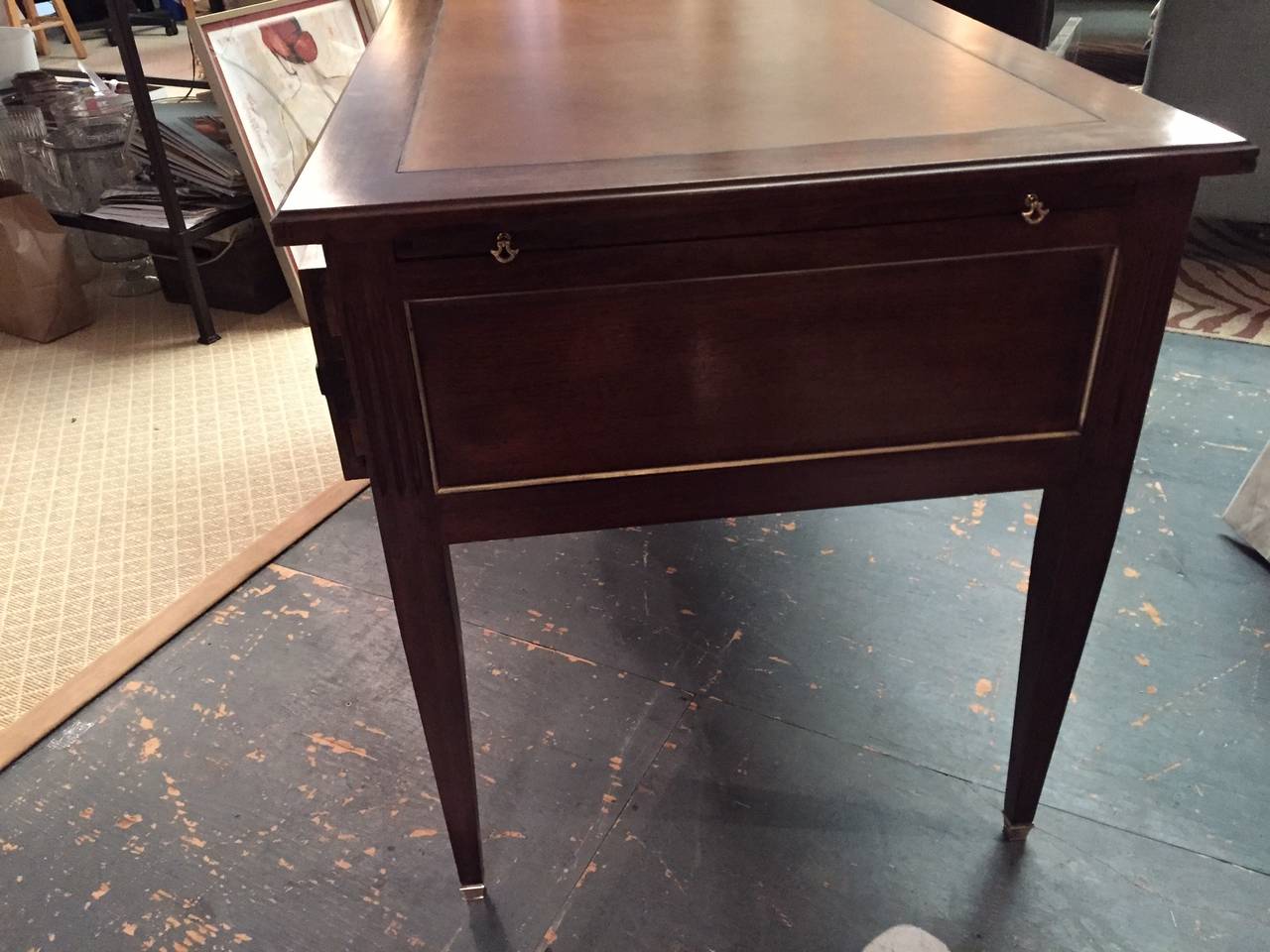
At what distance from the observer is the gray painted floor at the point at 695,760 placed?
97 cm

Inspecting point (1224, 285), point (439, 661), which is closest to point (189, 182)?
point (439, 661)

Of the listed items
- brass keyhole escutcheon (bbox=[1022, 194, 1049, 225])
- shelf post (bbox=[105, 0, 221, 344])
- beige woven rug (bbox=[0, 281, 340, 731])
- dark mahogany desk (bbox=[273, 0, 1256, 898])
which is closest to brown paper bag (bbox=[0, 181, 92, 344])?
beige woven rug (bbox=[0, 281, 340, 731])

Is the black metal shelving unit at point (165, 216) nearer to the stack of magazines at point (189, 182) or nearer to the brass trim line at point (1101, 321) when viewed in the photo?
the stack of magazines at point (189, 182)

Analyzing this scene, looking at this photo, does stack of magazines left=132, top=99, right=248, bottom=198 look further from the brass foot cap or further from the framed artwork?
the brass foot cap

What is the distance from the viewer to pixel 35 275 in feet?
7.00

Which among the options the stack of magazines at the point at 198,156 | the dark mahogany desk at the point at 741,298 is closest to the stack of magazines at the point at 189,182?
the stack of magazines at the point at 198,156

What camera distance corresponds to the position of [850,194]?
642 mm

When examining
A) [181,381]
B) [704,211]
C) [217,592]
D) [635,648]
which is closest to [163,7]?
[181,381]

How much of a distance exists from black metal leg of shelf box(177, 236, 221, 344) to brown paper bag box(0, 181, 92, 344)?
26cm

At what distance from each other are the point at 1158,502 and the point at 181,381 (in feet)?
6.11

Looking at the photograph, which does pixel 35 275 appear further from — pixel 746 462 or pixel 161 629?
pixel 746 462

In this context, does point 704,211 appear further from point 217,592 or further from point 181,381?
point 181,381

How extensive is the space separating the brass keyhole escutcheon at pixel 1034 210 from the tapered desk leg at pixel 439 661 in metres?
0.50

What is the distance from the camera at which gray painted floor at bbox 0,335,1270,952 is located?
3.20 ft
